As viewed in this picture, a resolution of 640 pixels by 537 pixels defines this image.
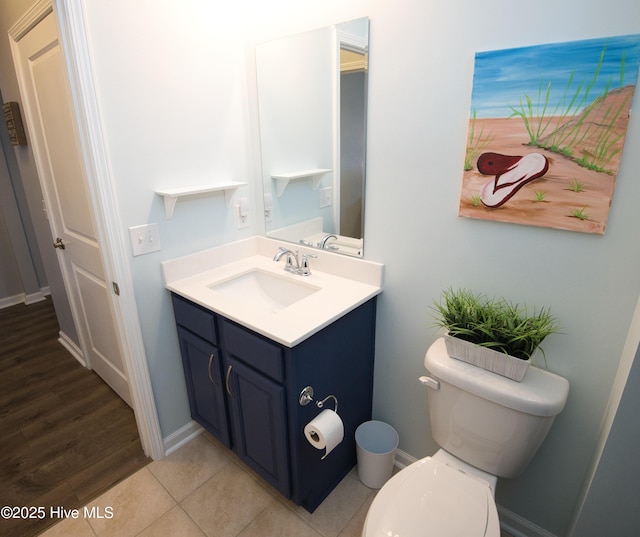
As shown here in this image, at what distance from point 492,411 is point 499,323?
0.28 meters

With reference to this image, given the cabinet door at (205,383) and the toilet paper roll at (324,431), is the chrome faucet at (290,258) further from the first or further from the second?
the toilet paper roll at (324,431)

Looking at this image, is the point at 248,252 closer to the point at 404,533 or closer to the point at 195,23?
the point at 195,23

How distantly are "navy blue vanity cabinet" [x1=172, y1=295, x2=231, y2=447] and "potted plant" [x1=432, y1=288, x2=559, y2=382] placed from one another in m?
0.93

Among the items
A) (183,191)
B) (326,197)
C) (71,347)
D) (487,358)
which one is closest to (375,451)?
(487,358)

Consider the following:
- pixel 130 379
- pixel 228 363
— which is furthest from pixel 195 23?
pixel 130 379

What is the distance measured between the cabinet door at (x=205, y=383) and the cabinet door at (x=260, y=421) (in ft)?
0.23

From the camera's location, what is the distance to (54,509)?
1.54 metres

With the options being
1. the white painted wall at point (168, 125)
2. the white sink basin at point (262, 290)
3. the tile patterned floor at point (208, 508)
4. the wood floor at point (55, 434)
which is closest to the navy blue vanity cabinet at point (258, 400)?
the tile patterned floor at point (208, 508)

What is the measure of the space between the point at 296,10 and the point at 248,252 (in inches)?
44.3

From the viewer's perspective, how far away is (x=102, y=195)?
53.9 inches

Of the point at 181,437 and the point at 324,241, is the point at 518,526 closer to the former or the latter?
the point at 324,241

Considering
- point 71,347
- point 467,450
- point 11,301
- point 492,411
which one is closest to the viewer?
point 492,411

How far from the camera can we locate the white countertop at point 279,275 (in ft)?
4.20

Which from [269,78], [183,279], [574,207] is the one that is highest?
[269,78]
